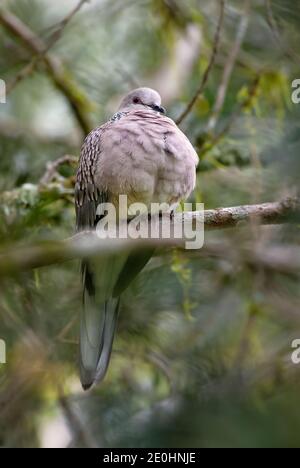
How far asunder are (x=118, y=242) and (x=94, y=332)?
1.44 metres

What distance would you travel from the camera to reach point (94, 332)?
3.62m

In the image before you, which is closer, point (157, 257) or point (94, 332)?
point (94, 332)

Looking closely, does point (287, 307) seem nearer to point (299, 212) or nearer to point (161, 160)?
point (161, 160)

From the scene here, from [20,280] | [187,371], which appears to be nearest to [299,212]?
[20,280]

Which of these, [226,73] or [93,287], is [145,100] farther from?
[93,287]

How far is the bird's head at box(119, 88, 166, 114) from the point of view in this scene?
3.89 meters

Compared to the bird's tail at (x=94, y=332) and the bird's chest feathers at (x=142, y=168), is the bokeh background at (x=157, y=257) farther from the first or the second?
the bird's chest feathers at (x=142, y=168)

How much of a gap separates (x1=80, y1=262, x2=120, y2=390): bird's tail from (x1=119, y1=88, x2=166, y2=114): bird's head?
930mm

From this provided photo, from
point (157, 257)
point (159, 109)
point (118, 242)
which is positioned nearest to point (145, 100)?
point (159, 109)

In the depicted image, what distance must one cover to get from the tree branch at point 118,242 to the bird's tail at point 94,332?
0.70 meters

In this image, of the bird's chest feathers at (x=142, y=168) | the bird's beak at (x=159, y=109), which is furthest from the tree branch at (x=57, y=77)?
the bird's chest feathers at (x=142, y=168)

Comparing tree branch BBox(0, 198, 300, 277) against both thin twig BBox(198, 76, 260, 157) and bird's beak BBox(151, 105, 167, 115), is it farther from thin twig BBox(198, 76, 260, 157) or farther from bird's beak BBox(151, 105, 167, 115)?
thin twig BBox(198, 76, 260, 157)

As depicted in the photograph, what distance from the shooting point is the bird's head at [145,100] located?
12.8 feet

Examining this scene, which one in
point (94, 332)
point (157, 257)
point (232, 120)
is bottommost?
point (94, 332)
